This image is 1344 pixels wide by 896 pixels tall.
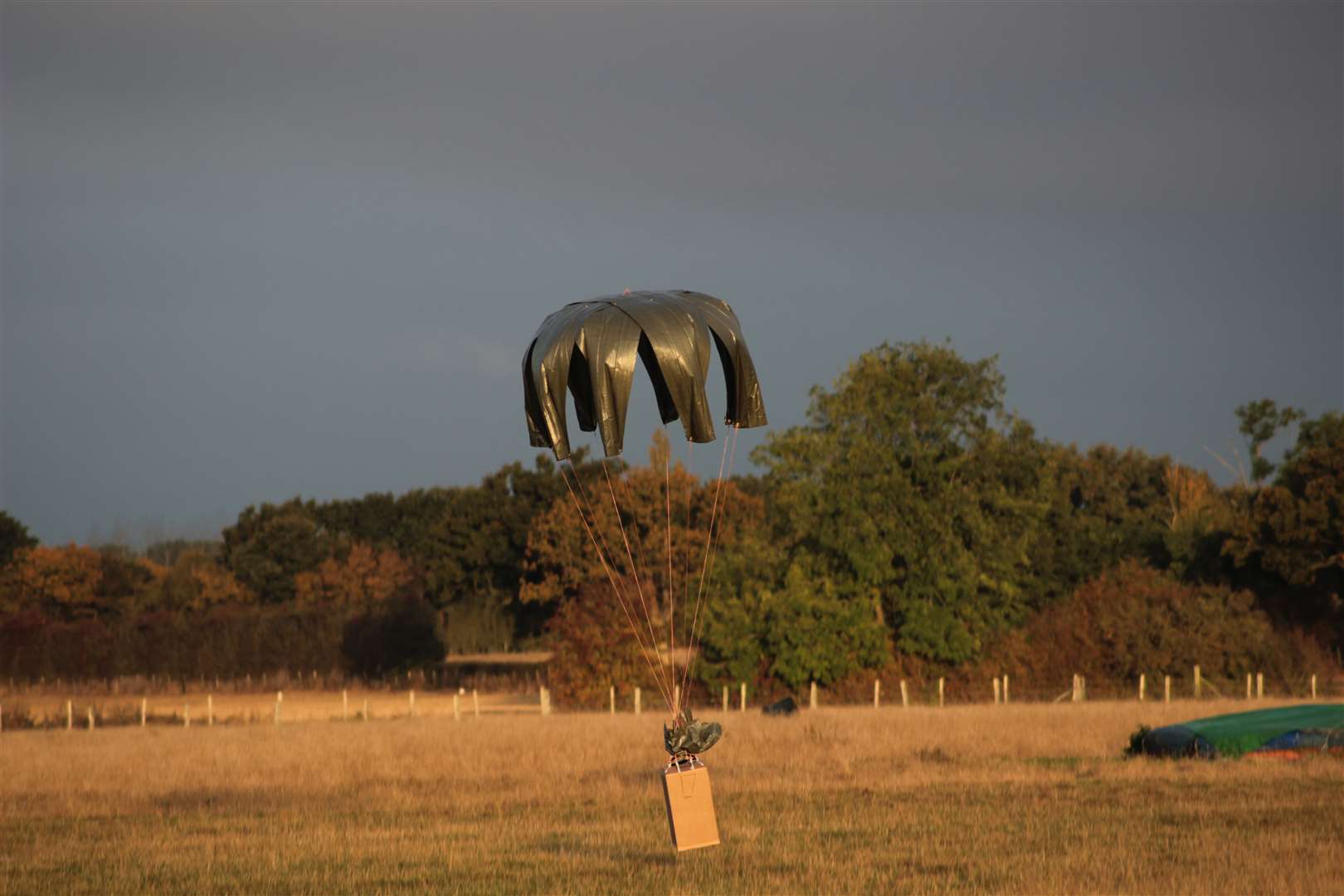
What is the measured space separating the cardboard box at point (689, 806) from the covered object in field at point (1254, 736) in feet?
40.9

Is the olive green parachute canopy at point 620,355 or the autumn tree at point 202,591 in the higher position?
the olive green parachute canopy at point 620,355

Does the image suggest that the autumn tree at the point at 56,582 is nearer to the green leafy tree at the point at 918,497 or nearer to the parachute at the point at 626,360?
the green leafy tree at the point at 918,497

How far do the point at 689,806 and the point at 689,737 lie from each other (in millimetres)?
599

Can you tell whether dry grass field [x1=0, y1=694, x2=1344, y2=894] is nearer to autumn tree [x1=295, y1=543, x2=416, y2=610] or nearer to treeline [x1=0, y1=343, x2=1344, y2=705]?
treeline [x1=0, y1=343, x2=1344, y2=705]

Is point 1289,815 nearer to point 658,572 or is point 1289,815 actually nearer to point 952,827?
point 952,827

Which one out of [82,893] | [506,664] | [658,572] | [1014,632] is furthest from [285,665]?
[82,893]

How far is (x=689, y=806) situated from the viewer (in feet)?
38.6

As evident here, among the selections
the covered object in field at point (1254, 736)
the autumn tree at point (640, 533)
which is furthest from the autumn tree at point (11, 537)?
the covered object in field at point (1254, 736)

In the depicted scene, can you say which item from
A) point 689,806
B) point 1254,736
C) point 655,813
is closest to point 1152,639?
point 1254,736

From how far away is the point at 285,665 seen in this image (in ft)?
186

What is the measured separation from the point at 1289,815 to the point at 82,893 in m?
13.4

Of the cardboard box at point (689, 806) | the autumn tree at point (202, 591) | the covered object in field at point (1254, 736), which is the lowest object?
the covered object in field at point (1254, 736)

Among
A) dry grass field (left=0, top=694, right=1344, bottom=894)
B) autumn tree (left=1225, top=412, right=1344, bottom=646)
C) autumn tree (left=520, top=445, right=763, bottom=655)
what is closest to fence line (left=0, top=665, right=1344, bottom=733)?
autumn tree (left=1225, top=412, right=1344, bottom=646)

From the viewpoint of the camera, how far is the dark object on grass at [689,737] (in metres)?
11.8
